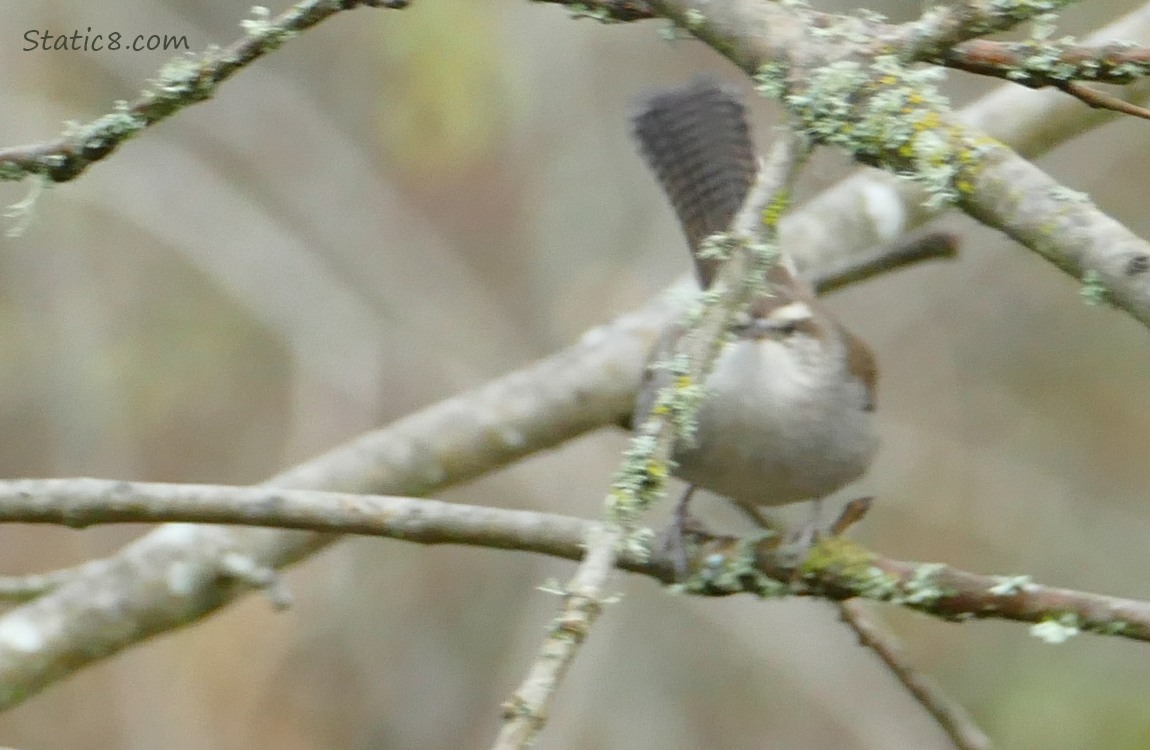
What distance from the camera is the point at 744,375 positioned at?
129 inches

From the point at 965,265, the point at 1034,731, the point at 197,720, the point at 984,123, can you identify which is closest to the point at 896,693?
the point at 1034,731

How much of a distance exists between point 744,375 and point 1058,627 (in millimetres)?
1348

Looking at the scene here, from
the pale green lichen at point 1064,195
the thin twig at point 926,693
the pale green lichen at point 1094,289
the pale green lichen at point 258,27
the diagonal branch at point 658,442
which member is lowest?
the thin twig at point 926,693

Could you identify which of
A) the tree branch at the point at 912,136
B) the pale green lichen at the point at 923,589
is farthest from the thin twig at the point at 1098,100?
the pale green lichen at the point at 923,589

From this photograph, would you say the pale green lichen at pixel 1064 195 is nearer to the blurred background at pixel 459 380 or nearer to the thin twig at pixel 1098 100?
the thin twig at pixel 1098 100

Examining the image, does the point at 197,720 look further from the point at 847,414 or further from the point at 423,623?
the point at 847,414

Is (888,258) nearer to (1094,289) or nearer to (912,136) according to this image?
(912,136)

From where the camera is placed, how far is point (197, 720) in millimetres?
6324

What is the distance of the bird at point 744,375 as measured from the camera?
3135mm

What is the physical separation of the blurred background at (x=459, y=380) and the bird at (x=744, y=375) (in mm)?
2554

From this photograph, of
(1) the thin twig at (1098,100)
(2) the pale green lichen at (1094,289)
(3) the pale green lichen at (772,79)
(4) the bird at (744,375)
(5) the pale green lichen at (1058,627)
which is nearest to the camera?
(2) the pale green lichen at (1094,289)

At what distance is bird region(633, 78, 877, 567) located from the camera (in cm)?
313

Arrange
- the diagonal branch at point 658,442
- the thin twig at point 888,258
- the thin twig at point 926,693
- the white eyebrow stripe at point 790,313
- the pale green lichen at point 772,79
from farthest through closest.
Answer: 1. the thin twig at point 888,258
2. the white eyebrow stripe at point 790,313
3. the thin twig at point 926,693
4. the pale green lichen at point 772,79
5. the diagonal branch at point 658,442

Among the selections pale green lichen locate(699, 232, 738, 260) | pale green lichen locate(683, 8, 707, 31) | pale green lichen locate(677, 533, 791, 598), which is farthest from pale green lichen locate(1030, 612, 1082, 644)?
pale green lichen locate(683, 8, 707, 31)
